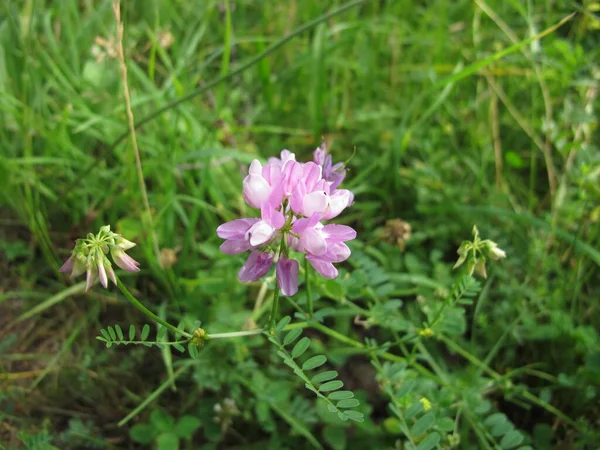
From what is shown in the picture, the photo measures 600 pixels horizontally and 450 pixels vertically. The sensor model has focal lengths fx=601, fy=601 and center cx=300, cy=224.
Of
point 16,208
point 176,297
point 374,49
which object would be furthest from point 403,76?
point 16,208

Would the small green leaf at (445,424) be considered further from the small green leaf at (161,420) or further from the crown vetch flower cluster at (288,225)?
the small green leaf at (161,420)

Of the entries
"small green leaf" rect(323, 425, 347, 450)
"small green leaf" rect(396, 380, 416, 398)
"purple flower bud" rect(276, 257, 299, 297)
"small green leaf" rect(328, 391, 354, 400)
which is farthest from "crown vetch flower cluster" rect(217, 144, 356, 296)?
"small green leaf" rect(323, 425, 347, 450)

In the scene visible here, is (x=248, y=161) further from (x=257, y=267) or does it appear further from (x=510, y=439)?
(x=510, y=439)

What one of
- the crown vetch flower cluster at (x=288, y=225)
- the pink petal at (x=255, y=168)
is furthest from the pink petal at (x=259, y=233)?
the pink petal at (x=255, y=168)

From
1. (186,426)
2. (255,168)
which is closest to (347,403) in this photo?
(255,168)

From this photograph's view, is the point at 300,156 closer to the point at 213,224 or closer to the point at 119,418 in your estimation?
the point at 213,224

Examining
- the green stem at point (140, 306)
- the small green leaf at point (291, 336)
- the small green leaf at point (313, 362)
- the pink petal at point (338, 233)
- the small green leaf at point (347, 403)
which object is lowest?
the small green leaf at point (347, 403)

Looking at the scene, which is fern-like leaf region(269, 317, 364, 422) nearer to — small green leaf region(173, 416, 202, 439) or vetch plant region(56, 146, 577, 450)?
vetch plant region(56, 146, 577, 450)
